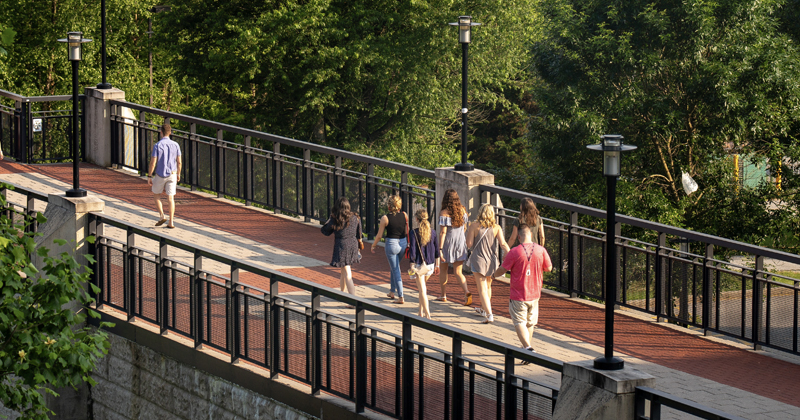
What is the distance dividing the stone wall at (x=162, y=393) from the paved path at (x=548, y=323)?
1225 millimetres

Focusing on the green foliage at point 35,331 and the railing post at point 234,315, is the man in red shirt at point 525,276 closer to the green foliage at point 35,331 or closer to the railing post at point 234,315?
the railing post at point 234,315

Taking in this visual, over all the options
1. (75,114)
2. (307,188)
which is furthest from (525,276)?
(307,188)

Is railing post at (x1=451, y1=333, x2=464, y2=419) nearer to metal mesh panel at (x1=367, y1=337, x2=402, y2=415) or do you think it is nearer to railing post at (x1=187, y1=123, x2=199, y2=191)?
metal mesh panel at (x1=367, y1=337, x2=402, y2=415)

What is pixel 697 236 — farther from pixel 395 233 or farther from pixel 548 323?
pixel 395 233

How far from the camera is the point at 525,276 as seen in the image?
34.3 feet

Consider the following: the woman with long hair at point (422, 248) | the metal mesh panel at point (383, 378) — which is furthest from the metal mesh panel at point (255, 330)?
the woman with long hair at point (422, 248)

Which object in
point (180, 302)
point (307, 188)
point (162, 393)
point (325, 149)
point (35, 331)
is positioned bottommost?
point (162, 393)

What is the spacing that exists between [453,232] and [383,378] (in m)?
3.50

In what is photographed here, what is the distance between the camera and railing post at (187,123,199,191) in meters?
18.3

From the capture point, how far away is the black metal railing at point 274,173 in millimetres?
15688

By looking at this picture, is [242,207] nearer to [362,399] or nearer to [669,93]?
[362,399]

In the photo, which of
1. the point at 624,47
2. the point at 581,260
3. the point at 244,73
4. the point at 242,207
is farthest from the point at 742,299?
the point at 244,73

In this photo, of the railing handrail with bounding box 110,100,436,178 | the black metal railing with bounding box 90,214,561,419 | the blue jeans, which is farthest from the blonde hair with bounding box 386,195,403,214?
the railing handrail with bounding box 110,100,436,178

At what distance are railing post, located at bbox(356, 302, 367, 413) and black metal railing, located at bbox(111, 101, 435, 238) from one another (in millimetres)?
5554
